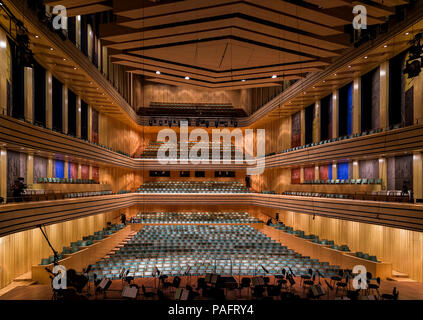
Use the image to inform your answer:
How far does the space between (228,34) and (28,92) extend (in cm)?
889

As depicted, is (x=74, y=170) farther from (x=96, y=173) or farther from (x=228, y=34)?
(x=228, y=34)

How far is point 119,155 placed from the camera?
2128 cm

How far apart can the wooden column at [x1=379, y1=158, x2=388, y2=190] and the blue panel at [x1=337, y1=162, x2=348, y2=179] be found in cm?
271

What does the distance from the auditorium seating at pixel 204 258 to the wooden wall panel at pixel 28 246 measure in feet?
10.5

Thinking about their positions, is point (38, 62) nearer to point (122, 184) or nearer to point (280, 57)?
point (280, 57)

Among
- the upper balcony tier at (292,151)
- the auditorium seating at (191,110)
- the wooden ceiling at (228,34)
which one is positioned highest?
the auditorium seating at (191,110)

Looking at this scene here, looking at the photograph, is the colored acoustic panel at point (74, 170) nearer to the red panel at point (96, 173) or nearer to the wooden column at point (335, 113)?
the red panel at point (96, 173)

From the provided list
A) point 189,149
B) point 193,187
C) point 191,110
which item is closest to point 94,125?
point 193,187

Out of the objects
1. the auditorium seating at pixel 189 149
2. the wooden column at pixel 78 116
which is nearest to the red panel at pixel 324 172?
the auditorium seating at pixel 189 149

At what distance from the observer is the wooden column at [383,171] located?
13.8m

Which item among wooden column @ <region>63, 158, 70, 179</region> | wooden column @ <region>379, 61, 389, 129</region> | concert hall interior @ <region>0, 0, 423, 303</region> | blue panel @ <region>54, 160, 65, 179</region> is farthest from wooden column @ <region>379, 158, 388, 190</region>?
wooden column @ <region>63, 158, 70, 179</region>
